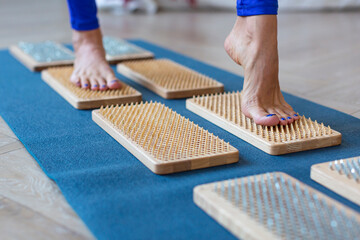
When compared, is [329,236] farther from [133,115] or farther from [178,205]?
[133,115]

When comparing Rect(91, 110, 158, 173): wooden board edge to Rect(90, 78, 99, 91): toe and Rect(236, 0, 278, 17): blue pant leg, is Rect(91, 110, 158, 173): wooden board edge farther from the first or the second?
Rect(236, 0, 278, 17): blue pant leg

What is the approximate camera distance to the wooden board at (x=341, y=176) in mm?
917

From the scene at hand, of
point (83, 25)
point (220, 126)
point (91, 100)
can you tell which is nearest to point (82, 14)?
point (83, 25)

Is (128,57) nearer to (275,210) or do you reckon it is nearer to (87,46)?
(87,46)

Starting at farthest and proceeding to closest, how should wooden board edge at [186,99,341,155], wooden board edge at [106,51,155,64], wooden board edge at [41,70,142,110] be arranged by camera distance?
wooden board edge at [106,51,155,64] → wooden board edge at [41,70,142,110] → wooden board edge at [186,99,341,155]

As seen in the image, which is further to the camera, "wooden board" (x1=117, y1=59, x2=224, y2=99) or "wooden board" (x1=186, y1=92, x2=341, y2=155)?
"wooden board" (x1=117, y1=59, x2=224, y2=99)

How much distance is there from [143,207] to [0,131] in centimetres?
64

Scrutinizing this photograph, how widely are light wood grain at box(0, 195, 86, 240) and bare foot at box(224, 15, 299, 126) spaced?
0.62m

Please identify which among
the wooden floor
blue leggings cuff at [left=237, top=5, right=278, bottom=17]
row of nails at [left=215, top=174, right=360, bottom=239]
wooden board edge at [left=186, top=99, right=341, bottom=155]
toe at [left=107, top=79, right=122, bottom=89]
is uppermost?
blue leggings cuff at [left=237, top=5, right=278, bottom=17]

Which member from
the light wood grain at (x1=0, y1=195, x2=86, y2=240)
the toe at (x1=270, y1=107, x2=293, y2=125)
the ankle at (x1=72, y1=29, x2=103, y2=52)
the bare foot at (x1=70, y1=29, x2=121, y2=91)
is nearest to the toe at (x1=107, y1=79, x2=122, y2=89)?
the bare foot at (x1=70, y1=29, x2=121, y2=91)

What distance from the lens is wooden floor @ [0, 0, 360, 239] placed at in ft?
2.94

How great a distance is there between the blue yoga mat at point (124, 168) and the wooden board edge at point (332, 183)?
0.04 ft

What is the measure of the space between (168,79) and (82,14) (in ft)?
1.31

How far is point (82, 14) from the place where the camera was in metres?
1.77
